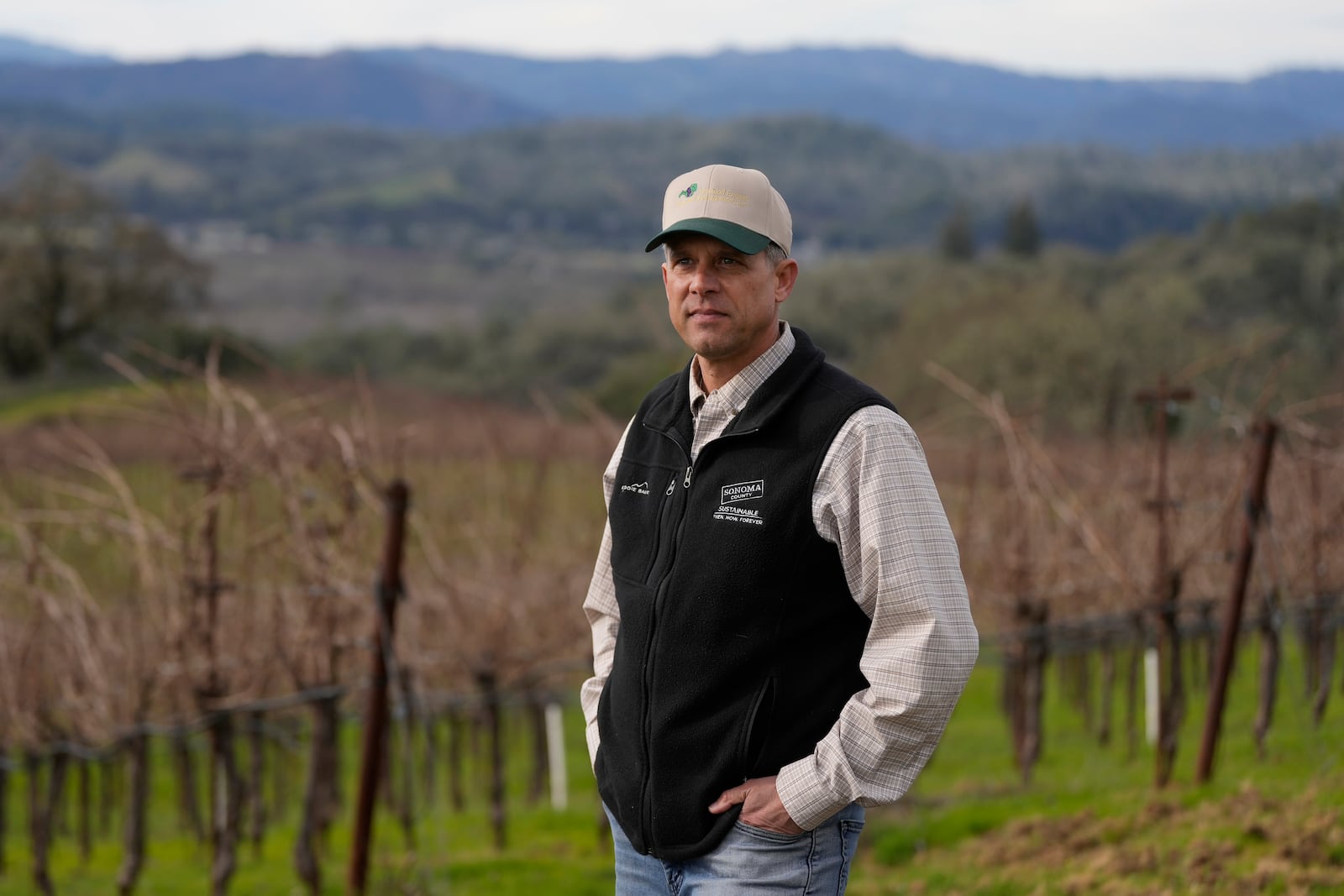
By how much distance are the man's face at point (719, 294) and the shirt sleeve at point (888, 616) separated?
253mm

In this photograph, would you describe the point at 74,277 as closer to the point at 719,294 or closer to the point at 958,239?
the point at 719,294

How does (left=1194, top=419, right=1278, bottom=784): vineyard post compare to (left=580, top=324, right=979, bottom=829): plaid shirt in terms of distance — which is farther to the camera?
(left=1194, top=419, right=1278, bottom=784): vineyard post

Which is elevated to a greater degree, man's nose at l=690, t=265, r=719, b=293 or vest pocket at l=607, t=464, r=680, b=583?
man's nose at l=690, t=265, r=719, b=293

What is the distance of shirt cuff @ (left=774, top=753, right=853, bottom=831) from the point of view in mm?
2152

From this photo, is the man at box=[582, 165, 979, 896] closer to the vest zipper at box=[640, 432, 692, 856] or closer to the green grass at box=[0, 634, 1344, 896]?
the vest zipper at box=[640, 432, 692, 856]

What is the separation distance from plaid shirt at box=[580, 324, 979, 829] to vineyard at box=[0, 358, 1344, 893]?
2938mm

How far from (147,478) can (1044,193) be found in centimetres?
12014

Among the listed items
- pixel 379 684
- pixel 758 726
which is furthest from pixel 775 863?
pixel 379 684

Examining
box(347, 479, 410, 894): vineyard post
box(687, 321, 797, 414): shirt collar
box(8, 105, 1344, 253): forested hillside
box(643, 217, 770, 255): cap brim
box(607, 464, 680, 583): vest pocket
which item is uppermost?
box(8, 105, 1344, 253): forested hillside

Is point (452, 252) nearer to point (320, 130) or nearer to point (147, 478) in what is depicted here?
point (320, 130)

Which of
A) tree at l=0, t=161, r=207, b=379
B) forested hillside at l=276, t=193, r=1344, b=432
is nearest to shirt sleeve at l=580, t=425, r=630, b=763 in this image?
forested hillside at l=276, t=193, r=1344, b=432

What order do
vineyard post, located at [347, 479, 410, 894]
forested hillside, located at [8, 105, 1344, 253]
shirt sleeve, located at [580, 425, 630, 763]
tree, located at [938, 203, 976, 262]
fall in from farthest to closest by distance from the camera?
1. forested hillside, located at [8, 105, 1344, 253]
2. tree, located at [938, 203, 976, 262]
3. vineyard post, located at [347, 479, 410, 894]
4. shirt sleeve, located at [580, 425, 630, 763]

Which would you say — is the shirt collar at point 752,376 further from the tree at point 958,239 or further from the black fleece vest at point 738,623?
the tree at point 958,239

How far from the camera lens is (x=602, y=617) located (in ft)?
8.81
